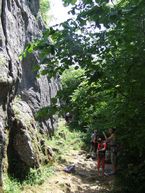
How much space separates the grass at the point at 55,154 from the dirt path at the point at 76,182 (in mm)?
220

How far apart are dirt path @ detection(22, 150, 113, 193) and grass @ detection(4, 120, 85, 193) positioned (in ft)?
0.72

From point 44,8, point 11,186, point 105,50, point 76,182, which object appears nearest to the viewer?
point 105,50

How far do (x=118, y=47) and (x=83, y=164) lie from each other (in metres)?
10.4

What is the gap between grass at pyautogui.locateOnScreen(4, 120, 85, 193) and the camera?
9.95m

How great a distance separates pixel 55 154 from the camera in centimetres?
1438

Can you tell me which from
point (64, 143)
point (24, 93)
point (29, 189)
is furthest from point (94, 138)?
point (29, 189)

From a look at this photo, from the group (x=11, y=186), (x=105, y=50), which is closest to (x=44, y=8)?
(x=11, y=186)

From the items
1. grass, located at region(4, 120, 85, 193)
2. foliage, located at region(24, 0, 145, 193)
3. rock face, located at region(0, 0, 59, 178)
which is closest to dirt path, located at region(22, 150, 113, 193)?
grass, located at region(4, 120, 85, 193)

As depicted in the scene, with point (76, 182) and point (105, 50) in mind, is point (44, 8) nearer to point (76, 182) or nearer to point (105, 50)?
point (76, 182)

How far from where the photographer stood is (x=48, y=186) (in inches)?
426

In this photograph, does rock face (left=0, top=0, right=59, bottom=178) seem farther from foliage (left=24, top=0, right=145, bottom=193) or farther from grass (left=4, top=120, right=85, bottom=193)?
foliage (left=24, top=0, right=145, bottom=193)

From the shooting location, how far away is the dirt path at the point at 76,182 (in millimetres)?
10500

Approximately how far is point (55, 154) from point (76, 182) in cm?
289

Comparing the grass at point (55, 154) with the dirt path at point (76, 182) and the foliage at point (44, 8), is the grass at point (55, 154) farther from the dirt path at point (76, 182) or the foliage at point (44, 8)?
the foliage at point (44, 8)
